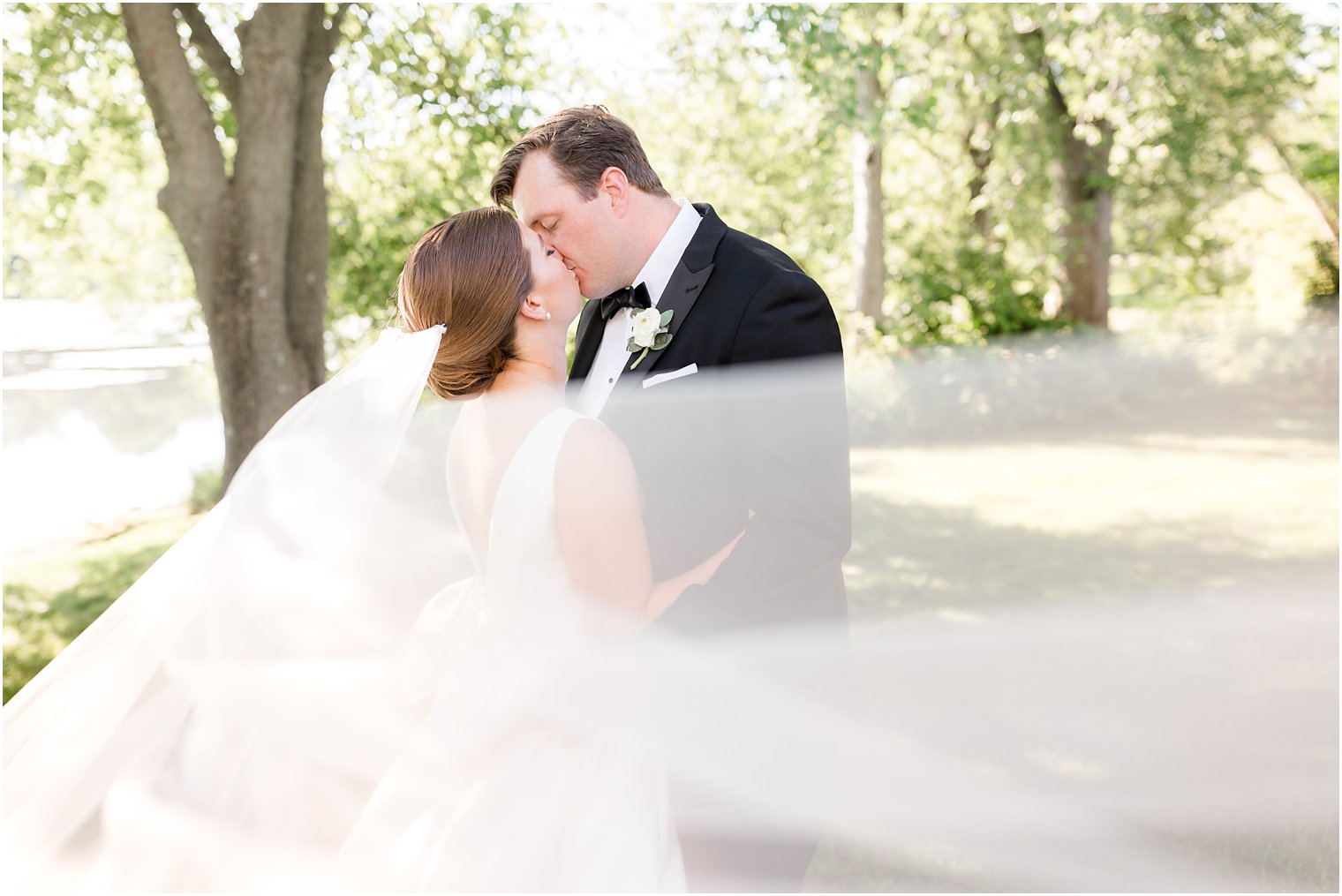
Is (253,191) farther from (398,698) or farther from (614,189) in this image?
(398,698)

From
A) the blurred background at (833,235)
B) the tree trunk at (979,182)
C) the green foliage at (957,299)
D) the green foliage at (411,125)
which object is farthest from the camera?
the tree trunk at (979,182)

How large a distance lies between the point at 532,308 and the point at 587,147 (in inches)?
23.5

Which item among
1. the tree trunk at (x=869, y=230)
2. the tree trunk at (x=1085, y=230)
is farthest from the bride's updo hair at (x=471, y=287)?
the tree trunk at (x=1085, y=230)

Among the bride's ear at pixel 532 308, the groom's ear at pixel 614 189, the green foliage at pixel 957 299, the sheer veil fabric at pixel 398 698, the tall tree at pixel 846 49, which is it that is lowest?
the green foliage at pixel 957 299

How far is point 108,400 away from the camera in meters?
12.3

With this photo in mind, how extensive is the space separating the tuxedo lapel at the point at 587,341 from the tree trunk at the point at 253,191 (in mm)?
3198

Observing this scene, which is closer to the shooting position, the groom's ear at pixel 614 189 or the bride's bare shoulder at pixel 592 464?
the bride's bare shoulder at pixel 592 464

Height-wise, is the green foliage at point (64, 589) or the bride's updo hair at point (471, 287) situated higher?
the bride's updo hair at point (471, 287)

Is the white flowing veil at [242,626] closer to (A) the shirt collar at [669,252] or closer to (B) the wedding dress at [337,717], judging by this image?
(B) the wedding dress at [337,717]

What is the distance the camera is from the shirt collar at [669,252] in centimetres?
265

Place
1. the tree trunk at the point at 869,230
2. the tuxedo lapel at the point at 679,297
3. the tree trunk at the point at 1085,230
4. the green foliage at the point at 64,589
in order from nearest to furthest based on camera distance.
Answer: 1. the tuxedo lapel at the point at 679,297
2. the green foliage at the point at 64,589
3. the tree trunk at the point at 869,230
4. the tree trunk at the point at 1085,230

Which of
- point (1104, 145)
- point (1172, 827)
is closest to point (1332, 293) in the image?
point (1104, 145)

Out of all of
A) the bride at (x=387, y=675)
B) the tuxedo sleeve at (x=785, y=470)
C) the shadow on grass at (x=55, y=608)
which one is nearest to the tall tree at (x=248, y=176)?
the shadow on grass at (x=55, y=608)

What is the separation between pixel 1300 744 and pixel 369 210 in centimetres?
740
